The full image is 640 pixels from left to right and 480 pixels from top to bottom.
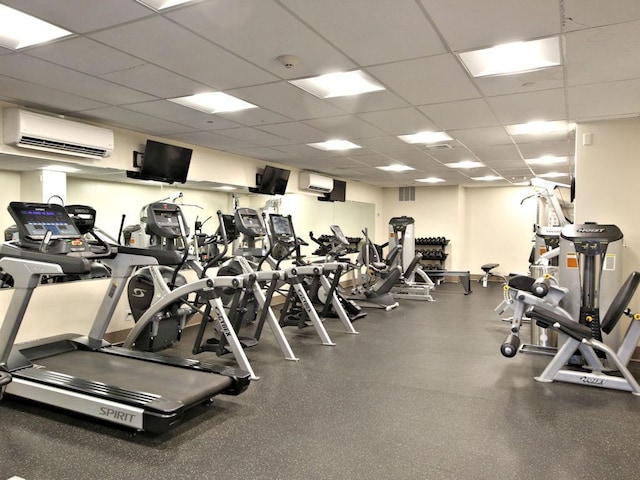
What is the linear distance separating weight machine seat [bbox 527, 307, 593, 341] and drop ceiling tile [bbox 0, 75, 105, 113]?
4325 mm

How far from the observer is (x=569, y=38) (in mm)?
2717

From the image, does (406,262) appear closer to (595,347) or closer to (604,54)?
(595,347)

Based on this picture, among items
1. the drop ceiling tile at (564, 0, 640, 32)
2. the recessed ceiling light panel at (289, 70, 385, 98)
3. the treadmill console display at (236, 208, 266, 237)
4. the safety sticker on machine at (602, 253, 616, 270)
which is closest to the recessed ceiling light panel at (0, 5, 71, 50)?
the recessed ceiling light panel at (289, 70, 385, 98)

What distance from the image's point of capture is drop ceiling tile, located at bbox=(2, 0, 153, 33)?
2.32m

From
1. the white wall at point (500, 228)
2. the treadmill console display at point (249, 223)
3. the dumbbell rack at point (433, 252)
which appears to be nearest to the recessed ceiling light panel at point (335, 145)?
the treadmill console display at point (249, 223)

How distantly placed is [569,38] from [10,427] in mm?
4222

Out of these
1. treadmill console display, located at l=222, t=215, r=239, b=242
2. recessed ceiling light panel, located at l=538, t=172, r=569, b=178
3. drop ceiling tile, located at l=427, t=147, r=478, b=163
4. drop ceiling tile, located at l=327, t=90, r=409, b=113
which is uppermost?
drop ceiling tile, located at l=327, t=90, r=409, b=113

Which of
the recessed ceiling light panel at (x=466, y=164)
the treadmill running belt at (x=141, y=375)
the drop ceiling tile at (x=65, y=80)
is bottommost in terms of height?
the treadmill running belt at (x=141, y=375)

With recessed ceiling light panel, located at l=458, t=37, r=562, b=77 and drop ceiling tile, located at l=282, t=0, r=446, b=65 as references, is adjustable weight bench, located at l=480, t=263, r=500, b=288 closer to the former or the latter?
recessed ceiling light panel, located at l=458, t=37, r=562, b=77

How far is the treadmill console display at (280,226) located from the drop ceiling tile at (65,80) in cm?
262

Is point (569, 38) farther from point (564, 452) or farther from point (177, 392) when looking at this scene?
point (177, 392)

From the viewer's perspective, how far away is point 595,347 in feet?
12.4

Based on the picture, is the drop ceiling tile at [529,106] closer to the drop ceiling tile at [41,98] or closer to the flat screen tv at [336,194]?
the drop ceiling tile at [41,98]

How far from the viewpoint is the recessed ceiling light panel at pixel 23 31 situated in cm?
261
